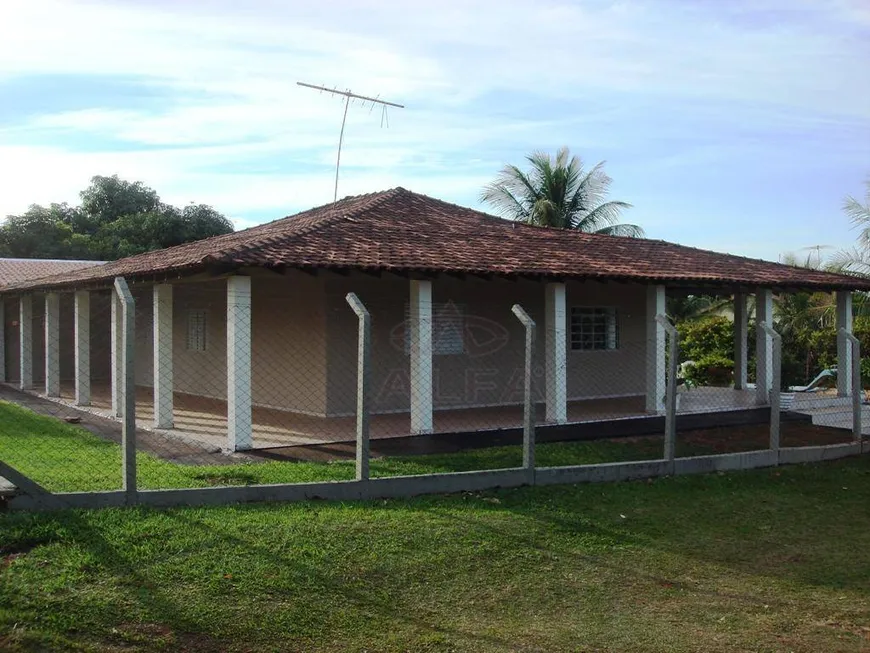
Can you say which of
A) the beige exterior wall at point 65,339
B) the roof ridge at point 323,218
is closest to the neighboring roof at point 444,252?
the roof ridge at point 323,218

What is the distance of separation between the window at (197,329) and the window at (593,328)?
6994 mm

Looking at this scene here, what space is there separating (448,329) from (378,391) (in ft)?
5.38

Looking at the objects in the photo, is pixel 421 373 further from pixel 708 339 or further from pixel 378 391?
pixel 708 339

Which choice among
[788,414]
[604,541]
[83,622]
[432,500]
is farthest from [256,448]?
[788,414]

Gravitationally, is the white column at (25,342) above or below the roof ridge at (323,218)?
below

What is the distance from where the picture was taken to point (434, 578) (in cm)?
513

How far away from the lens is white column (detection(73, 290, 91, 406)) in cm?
1415

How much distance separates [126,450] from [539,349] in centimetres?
970

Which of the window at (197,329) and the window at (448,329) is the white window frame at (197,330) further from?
the window at (448,329)

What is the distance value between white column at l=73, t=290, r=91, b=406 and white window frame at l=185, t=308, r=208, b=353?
6.36 ft

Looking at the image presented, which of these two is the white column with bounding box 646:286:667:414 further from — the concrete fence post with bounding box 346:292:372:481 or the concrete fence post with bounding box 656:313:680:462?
the concrete fence post with bounding box 346:292:372:481

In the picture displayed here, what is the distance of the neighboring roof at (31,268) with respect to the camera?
21.8 metres

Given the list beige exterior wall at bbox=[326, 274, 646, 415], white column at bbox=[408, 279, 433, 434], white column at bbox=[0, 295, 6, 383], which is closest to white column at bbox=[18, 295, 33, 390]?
white column at bbox=[0, 295, 6, 383]

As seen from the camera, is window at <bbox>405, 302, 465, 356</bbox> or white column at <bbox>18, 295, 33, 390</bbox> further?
white column at <bbox>18, 295, 33, 390</bbox>
